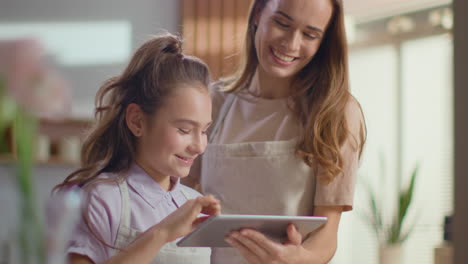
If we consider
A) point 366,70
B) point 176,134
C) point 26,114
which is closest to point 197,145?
point 176,134

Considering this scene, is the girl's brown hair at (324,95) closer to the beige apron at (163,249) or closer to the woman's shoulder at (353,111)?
the woman's shoulder at (353,111)

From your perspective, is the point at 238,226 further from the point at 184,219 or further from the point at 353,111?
the point at 353,111

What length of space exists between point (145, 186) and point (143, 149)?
0.30 feet

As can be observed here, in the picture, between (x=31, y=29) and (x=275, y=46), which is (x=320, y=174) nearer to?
(x=275, y=46)

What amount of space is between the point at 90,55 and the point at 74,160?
1.05 m

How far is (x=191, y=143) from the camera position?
4.94 feet

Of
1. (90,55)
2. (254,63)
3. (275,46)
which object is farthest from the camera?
(90,55)

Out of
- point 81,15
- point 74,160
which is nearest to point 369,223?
point 74,160

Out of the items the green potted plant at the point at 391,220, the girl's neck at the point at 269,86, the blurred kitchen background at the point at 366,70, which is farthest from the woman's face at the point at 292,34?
the green potted plant at the point at 391,220

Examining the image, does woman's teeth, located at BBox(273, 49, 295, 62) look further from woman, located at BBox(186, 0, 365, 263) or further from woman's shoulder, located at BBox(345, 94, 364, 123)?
woman's shoulder, located at BBox(345, 94, 364, 123)

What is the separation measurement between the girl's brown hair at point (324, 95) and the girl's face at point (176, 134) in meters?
0.35

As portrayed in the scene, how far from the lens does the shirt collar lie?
1.56m

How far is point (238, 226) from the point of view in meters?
1.38

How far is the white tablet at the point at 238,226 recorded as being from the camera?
1275mm
